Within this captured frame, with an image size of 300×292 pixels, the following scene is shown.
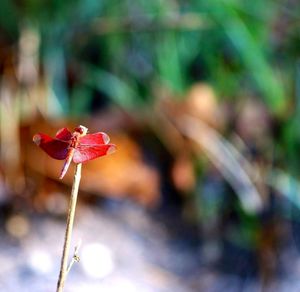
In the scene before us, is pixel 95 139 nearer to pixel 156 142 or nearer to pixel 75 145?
pixel 75 145

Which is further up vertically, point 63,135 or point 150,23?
point 150,23

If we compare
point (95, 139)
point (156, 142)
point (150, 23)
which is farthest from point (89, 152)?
point (150, 23)

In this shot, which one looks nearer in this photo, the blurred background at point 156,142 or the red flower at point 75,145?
the red flower at point 75,145

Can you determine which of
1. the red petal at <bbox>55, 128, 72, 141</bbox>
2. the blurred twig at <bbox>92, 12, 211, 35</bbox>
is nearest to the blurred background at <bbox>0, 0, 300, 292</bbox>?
the blurred twig at <bbox>92, 12, 211, 35</bbox>

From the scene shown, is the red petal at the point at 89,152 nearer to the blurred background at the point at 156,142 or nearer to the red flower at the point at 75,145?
the red flower at the point at 75,145

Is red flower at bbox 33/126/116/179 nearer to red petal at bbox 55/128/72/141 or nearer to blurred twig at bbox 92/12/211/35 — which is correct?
red petal at bbox 55/128/72/141

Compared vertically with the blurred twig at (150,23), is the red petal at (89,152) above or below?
below

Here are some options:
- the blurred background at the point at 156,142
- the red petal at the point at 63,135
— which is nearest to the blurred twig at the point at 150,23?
the blurred background at the point at 156,142

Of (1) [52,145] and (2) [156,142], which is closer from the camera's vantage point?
(1) [52,145]

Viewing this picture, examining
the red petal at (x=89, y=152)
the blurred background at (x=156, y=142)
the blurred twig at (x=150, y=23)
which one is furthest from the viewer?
the blurred twig at (x=150, y=23)
